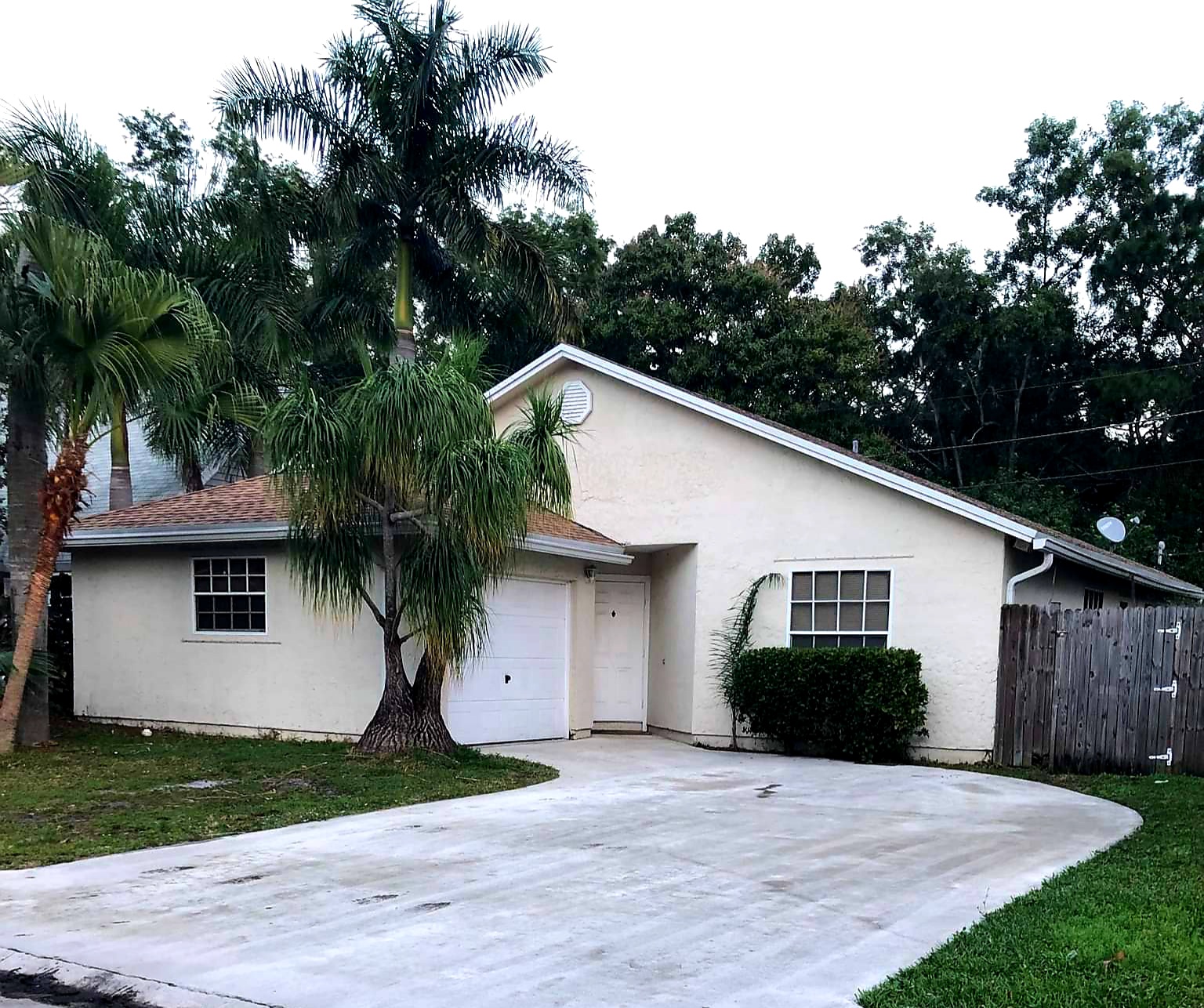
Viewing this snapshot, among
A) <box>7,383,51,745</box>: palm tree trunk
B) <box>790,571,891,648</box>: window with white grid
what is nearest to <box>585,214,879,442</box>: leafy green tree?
<box>790,571,891,648</box>: window with white grid

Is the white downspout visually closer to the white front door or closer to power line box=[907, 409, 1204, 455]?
the white front door

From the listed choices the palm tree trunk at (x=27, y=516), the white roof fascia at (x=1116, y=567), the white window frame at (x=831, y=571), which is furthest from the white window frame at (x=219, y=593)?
the white roof fascia at (x=1116, y=567)

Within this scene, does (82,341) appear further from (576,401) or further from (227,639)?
(576,401)

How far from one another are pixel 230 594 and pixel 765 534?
23.7 ft

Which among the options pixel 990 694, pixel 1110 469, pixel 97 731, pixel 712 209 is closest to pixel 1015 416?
pixel 1110 469

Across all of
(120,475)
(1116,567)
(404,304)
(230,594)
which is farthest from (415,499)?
(120,475)

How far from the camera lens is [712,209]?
3022 cm

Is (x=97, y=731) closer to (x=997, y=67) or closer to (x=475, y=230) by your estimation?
(x=475, y=230)

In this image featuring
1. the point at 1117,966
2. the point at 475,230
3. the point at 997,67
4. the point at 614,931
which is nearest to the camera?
the point at 1117,966

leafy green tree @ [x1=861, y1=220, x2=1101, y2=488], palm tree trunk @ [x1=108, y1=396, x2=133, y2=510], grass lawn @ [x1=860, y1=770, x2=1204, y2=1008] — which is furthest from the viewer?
leafy green tree @ [x1=861, y1=220, x2=1101, y2=488]

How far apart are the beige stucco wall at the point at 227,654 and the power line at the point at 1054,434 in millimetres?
20478

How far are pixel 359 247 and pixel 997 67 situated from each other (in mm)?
9628

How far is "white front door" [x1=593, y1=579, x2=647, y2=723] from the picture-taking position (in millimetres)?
15898

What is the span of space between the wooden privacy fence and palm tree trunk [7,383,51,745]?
1146 cm
